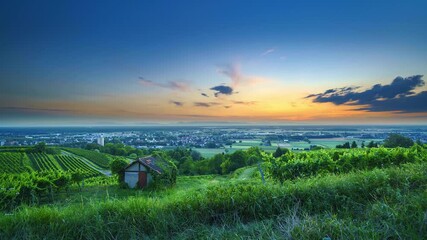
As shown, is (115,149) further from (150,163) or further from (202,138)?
(150,163)

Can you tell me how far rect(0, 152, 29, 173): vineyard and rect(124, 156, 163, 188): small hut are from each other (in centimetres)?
1997

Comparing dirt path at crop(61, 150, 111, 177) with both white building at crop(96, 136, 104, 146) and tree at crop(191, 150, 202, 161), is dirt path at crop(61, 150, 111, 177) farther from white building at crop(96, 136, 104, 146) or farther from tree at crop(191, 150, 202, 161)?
tree at crop(191, 150, 202, 161)

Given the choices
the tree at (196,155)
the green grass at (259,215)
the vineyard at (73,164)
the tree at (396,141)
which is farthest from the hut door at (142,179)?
the green grass at (259,215)

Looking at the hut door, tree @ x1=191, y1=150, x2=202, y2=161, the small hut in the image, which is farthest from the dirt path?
the hut door

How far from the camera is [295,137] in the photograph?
88.5ft

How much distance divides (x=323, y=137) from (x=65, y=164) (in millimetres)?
43178

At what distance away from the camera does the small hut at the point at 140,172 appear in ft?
75.5

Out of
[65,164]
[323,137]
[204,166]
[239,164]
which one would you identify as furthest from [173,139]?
[323,137]

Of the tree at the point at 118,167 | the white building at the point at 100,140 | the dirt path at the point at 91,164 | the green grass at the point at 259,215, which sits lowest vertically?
the dirt path at the point at 91,164

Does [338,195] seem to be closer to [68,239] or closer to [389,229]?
[389,229]

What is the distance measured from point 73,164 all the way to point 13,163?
28.5 feet

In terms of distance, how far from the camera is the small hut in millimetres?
23000

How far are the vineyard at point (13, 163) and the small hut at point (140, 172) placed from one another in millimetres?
19969

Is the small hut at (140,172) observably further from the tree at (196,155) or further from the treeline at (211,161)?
the tree at (196,155)
